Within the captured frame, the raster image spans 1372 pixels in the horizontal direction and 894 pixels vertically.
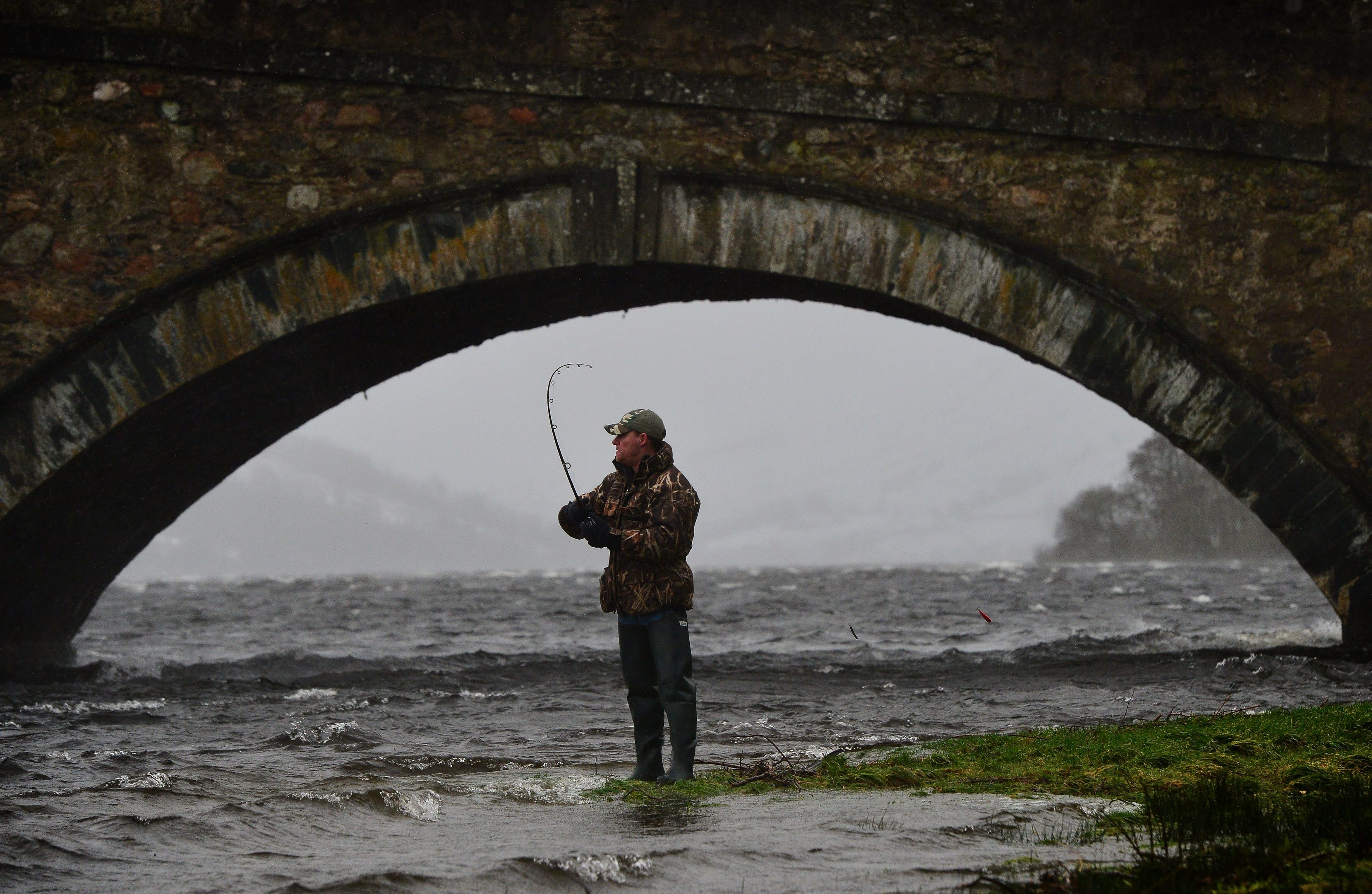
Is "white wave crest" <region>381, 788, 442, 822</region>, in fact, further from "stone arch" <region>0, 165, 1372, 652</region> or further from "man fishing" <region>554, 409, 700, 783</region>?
"stone arch" <region>0, 165, 1372, 652</region>

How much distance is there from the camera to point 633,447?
18.3 feet

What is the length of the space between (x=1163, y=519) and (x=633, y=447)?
2615 inches

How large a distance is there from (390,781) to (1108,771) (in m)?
3.04

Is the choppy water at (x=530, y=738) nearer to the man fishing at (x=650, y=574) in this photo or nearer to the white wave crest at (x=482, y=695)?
the white wave crest at (x=482, y=695)

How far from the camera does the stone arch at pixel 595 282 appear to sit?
7.73 m

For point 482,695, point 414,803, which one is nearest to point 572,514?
point 414,803

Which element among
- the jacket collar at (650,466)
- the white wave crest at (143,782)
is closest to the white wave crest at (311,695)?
the white wave crest at (143,782)

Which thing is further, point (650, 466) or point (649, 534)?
point (650, 466)

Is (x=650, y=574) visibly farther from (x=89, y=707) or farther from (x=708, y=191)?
(x=89, y=707)

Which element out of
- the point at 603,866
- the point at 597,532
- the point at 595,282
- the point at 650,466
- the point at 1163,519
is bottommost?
the point at 603,866

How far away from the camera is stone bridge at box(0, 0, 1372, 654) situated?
25.6 feet

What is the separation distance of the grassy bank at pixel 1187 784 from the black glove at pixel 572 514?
1.10 metres

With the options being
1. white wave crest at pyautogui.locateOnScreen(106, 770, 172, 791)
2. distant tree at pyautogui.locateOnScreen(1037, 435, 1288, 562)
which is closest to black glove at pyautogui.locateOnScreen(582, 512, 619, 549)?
white wave crest at pyautogui.locateOnScreen(106, 770, 172, 791)

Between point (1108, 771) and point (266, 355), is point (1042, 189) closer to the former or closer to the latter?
point (1108, 771)
